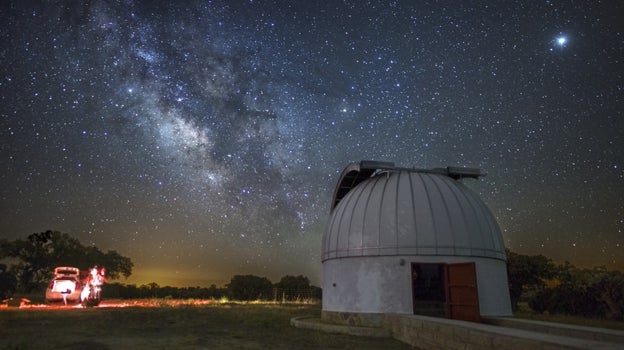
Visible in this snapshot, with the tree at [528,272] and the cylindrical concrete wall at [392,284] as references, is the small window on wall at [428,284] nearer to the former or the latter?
the cylindrical concrete wall at [392,284]

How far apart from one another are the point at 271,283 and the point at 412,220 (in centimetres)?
4639

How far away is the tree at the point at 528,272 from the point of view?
1187 inches

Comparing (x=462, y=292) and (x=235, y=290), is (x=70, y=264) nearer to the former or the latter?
(x=235, y=290)

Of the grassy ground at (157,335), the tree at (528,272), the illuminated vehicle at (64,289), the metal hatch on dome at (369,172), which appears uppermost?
the metal hatch on dome at (369,172)

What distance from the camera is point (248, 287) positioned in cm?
5512

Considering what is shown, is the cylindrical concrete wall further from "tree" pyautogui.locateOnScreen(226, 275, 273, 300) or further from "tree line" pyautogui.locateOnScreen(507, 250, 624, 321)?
"tree" pyautogui.locateOnScreen(226, 275, 273, 300)

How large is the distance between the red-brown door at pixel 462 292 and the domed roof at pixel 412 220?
34.8 inches

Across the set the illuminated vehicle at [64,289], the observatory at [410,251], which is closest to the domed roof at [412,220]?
the observatory at [410,251]

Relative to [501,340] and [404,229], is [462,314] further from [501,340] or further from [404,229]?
[501,340]

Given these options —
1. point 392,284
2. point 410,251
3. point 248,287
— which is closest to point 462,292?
point 410,251

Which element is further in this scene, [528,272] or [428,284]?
[528,272]

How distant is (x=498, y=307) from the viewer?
15.1m

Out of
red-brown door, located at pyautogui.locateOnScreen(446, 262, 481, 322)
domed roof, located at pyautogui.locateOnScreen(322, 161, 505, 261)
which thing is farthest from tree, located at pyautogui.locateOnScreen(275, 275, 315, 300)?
red-brown door, located at pyautogui.locateOnScreen(446, 262, 481, 322)

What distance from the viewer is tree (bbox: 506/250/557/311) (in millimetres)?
30141
